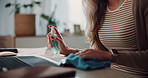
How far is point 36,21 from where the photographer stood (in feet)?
9.81

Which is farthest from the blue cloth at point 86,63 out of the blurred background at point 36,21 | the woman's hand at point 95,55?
the blurred background at point 36,21

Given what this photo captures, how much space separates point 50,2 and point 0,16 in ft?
2.63

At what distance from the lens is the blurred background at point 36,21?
2.77 meters

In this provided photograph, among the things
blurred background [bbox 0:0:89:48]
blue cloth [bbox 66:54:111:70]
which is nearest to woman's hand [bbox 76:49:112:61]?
blue cloth [bbox 66:54:111:70]

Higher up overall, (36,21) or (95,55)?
(36,21)

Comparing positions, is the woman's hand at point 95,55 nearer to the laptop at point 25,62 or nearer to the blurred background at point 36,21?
the laptop at point 25,62

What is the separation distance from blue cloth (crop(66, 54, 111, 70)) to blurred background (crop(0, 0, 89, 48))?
2.01 metres

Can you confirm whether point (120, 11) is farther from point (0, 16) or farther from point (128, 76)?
point (0, 16)

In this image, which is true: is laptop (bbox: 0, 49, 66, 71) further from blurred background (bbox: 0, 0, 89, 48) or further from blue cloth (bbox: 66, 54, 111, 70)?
blurred background (bbox: 0, 0, 89, 48)

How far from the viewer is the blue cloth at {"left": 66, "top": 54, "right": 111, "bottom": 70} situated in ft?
2.50

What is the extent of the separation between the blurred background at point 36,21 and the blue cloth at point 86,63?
78.9 inches

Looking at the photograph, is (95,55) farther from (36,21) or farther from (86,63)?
(36,21)

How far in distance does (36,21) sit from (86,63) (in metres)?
2.34

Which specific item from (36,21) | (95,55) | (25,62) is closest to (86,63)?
(95,55)
